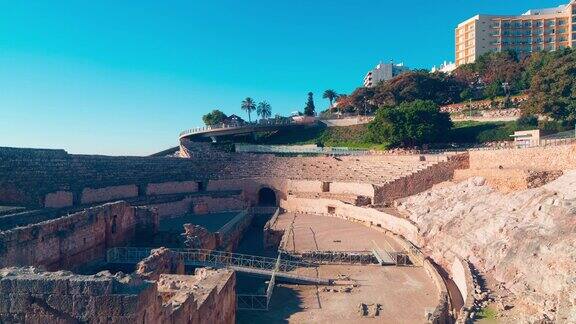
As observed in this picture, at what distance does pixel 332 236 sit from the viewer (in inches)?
1006

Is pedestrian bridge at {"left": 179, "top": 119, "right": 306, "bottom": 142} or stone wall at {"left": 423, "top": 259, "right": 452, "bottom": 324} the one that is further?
pedestrian bridge at {"left": 179, "top": 119, "right": 306, "bottom": 142}

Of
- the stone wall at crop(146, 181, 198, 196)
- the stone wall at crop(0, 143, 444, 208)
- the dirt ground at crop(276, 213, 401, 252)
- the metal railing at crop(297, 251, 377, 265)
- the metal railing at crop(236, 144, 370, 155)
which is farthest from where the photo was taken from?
the metal railing at crop(236, 144, 370, 155)

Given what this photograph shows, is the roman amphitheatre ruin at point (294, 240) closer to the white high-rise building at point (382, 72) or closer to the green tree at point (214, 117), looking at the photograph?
the green tree at point (214, 117)

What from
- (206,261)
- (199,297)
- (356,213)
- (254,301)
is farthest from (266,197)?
(199,297)

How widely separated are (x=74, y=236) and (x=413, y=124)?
103ft

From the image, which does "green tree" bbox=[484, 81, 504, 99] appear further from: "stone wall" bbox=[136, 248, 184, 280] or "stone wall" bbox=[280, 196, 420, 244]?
"stone wall" bbox=[136, 248, 184, 280]

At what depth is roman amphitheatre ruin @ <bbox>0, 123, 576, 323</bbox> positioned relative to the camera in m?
10.1

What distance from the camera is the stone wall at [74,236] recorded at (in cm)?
1304

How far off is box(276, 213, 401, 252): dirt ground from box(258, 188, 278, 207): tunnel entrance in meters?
7.93

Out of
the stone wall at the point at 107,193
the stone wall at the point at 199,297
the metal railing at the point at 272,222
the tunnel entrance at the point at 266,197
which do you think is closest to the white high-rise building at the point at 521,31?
the tunnel entrance at the point at 266,197

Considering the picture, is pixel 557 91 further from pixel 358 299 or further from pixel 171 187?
pixel 171 187

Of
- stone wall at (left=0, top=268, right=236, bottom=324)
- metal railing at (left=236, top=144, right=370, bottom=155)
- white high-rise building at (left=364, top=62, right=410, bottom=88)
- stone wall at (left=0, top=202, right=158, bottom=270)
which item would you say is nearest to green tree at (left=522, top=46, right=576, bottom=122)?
metal railing at (left=236, top=144, right=370, bottom=155)

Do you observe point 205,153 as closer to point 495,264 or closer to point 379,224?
point 379,224

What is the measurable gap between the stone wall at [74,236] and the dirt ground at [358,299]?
242 inches
